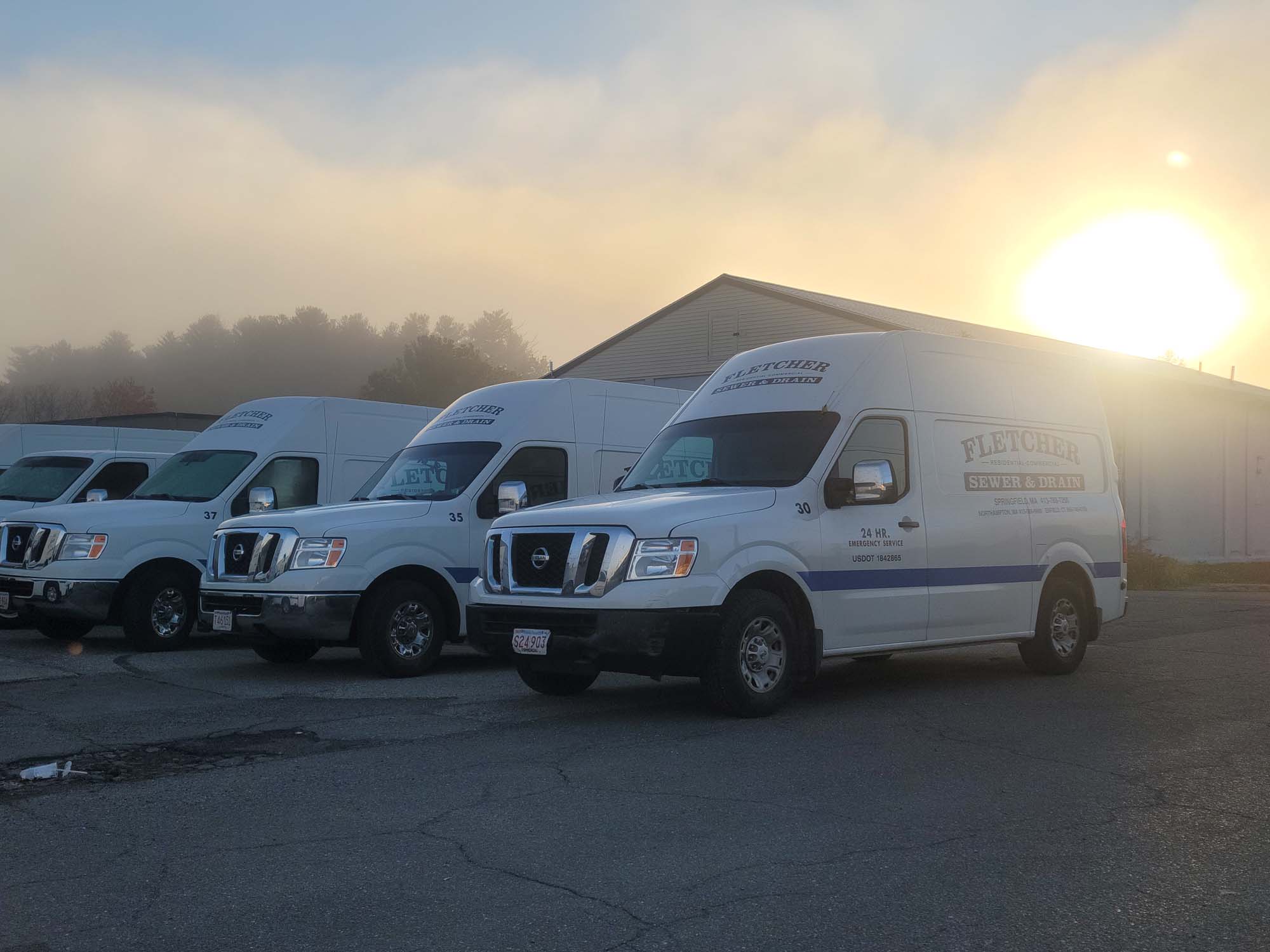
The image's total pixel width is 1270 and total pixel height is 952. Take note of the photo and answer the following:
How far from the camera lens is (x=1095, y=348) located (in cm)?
3816

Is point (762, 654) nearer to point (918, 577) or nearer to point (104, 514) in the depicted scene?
point (918, 577)

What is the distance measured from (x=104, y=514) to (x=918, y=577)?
8269mm

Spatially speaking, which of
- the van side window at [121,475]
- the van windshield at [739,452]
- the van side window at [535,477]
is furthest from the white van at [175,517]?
the van windshield at [739,452]

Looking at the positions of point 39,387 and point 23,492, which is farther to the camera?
point 39,387

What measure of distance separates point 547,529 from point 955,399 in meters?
3.59

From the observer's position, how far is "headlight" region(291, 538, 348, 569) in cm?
1047

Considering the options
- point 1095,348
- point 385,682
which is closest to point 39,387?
point 1095,348

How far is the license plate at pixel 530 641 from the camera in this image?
325 inches

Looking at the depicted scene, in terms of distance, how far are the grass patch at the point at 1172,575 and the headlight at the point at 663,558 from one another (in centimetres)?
1772

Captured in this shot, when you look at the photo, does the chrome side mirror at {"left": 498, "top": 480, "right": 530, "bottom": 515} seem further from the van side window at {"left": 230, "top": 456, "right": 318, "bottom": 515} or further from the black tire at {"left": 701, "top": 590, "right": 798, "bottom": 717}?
the van side window at {"left": 230, "top": 456, "right": 318, "bottom": 515}

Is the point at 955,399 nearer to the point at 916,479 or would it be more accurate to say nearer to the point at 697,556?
the point at 916,479

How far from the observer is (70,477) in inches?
691

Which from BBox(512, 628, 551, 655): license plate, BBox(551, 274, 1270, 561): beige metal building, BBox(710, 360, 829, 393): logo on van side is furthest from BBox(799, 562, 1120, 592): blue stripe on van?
BBox(551, 274, 1270, 561): beige metal building

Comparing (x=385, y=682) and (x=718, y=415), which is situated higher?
(x=718, y=415)
